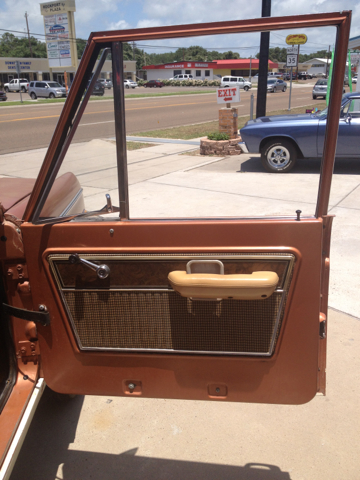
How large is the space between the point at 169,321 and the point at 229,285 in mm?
340

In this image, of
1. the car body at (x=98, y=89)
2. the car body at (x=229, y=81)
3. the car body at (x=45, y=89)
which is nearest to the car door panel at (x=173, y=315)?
the car body at (x=98, y=89)

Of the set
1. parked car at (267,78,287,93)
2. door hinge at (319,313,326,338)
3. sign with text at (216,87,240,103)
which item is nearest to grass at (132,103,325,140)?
parked car at (267,78,287,93)

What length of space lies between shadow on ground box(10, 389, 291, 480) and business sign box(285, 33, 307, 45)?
203 cm

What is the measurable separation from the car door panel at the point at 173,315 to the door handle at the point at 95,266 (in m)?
0.03

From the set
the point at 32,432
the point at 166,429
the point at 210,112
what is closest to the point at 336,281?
the point at 166,429

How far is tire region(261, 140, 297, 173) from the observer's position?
22.0 ft

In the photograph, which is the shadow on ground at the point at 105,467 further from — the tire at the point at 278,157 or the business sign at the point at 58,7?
the business sign at the point at 58,7

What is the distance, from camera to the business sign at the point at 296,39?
158 centimetres

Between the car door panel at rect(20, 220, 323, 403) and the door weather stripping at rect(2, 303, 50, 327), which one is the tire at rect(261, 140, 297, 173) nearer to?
the car door panel at rect(20, 220, 323, 403)

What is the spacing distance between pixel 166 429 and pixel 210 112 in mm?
13010

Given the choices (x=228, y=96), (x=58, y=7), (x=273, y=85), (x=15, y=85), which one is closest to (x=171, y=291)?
(x=228, y=96)

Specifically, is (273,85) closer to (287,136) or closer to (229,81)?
(287,136)

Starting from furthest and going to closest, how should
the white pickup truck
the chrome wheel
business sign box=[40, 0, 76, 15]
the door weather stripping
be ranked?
the white pickup truck → business sign box=[40, 0, 76, 15] → the chrome wheel → the door weather stripping

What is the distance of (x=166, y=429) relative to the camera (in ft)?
8.07
